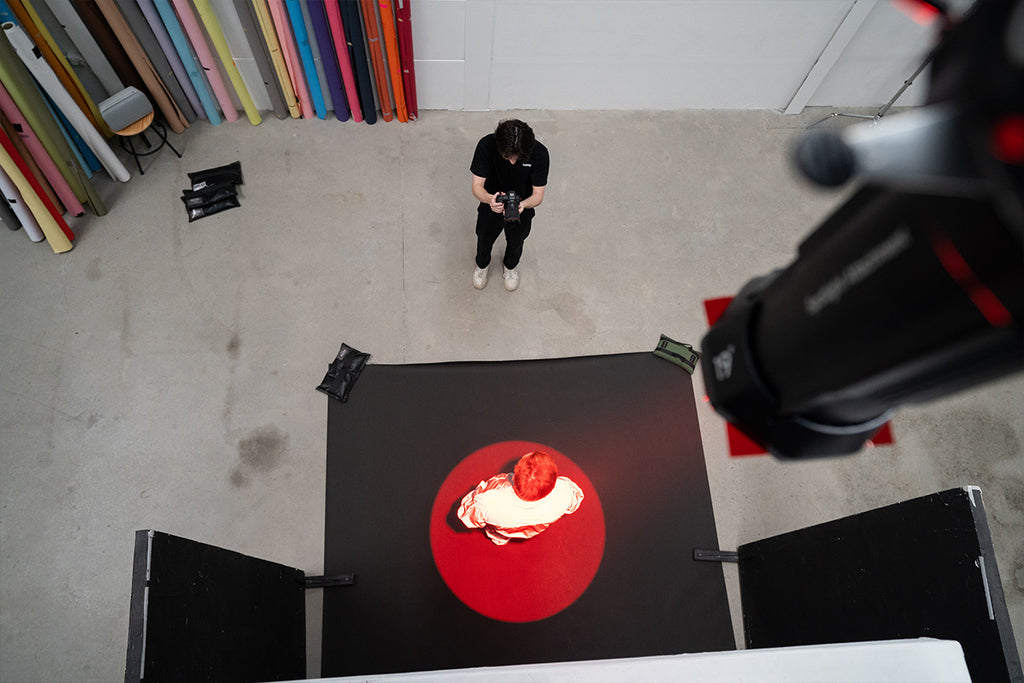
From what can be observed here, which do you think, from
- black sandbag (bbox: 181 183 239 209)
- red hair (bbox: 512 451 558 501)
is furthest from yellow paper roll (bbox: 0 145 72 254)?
red hair (bbox: 512 451 558 501)

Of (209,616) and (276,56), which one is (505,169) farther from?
(209,616)

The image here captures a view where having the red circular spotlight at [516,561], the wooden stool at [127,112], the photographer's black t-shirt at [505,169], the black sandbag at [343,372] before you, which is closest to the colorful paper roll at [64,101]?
the wooden stool at [127,112]

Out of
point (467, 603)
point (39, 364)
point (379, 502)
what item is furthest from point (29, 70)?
point (467, 603)

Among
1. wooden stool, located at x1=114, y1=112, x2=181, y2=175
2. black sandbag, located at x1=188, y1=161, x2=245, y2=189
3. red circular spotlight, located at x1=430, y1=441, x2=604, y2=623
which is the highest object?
wooden stool, located at x1=114, y1=112, x2=181, y2=175

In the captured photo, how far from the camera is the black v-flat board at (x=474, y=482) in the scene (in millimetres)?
3193

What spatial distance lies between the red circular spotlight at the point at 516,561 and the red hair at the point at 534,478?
2.60 feet

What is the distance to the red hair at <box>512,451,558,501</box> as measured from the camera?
262 centimetres

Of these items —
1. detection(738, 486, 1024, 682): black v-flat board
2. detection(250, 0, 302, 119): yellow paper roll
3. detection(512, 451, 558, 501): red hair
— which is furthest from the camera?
detection(250, 0, 302, 119): yellow paper roll

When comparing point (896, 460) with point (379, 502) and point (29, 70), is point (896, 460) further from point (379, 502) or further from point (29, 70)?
point (29, 70)

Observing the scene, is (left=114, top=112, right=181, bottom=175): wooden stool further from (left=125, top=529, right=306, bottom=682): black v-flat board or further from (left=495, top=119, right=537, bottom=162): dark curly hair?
(left=125, top=529, right=306, bottom=682): black v-flat board

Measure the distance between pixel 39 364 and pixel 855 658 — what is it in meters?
4.29

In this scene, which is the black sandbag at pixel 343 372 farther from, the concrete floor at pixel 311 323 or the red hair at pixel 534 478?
the red hair at pixel 534 478

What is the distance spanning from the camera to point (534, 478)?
2619 millimetres

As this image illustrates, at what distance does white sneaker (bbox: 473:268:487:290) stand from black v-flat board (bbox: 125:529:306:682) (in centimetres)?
193
